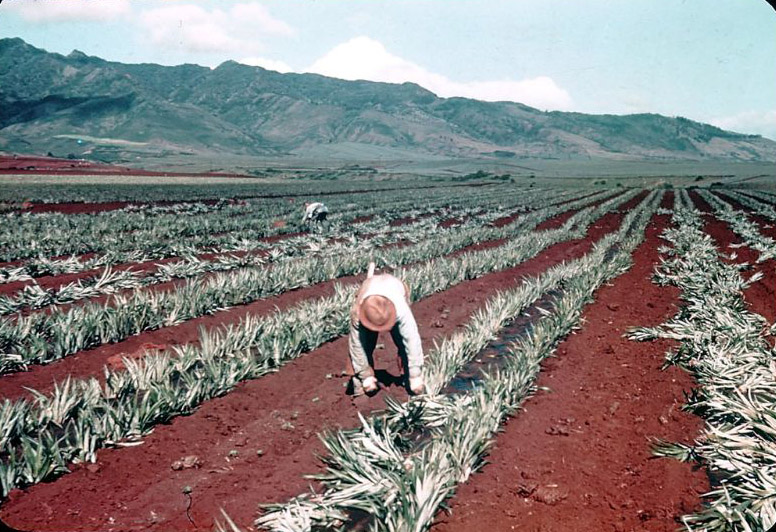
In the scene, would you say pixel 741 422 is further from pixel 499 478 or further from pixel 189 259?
pixel 189 259

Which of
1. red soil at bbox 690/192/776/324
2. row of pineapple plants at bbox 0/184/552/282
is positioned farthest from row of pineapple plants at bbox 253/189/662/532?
Answer: row of pineapple plants at bbox 0/184/552/282

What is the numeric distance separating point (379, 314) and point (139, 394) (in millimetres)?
2586

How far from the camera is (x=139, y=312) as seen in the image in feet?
24.2

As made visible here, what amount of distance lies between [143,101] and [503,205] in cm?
17375

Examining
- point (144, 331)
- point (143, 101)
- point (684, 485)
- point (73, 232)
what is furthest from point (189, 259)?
point (143, 101)

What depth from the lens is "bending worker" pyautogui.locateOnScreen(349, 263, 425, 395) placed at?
4633mm

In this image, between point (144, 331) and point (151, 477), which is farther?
point (144, 331)

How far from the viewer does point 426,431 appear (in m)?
4.75

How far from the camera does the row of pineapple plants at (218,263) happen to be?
8312mm

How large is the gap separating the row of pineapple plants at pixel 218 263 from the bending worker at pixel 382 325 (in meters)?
6.05

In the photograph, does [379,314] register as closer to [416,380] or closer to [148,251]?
[416,380]

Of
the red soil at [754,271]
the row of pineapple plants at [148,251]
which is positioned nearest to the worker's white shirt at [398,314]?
the red soil at [754,271]

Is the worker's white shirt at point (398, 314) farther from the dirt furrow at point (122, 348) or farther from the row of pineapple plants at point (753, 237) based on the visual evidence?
the row of pineapple plants at point (753, 237)

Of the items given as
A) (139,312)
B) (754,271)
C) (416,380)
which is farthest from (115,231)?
(754,271)
